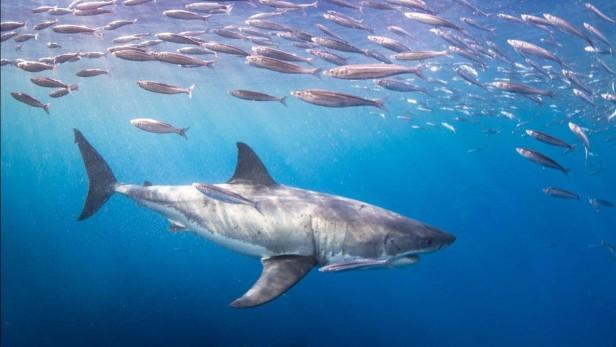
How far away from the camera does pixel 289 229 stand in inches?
197

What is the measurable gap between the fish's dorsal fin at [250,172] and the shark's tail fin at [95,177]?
2.52 m

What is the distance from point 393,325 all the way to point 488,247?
22739mm

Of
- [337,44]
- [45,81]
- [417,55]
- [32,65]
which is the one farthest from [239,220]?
[32,65]

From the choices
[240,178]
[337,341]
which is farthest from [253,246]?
[337,341]

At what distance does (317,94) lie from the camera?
5.23 m

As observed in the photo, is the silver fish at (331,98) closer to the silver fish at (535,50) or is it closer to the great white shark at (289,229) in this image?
the great white shark at (289,229)

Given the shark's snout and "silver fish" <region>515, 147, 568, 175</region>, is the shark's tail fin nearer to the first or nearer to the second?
the shark's snout

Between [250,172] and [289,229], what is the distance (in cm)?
125

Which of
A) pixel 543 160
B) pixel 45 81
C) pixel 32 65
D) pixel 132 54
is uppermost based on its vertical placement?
pixel 132 54

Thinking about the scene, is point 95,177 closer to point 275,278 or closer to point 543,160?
→ point 275,278

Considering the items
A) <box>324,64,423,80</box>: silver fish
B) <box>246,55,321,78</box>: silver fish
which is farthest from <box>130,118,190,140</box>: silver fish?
<box>324,64,423,80</box>: silver fish

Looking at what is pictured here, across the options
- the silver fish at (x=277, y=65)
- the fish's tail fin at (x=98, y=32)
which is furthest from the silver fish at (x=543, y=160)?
the fish's tail fin at (x=98, y=32)

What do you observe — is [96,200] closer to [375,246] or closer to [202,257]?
[375,246]

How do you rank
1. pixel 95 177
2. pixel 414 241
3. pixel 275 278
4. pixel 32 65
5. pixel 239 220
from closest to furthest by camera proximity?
pixel 275 278, pixel 414 241, pixel 239 220, pixel 95 177, pixel 32 65
